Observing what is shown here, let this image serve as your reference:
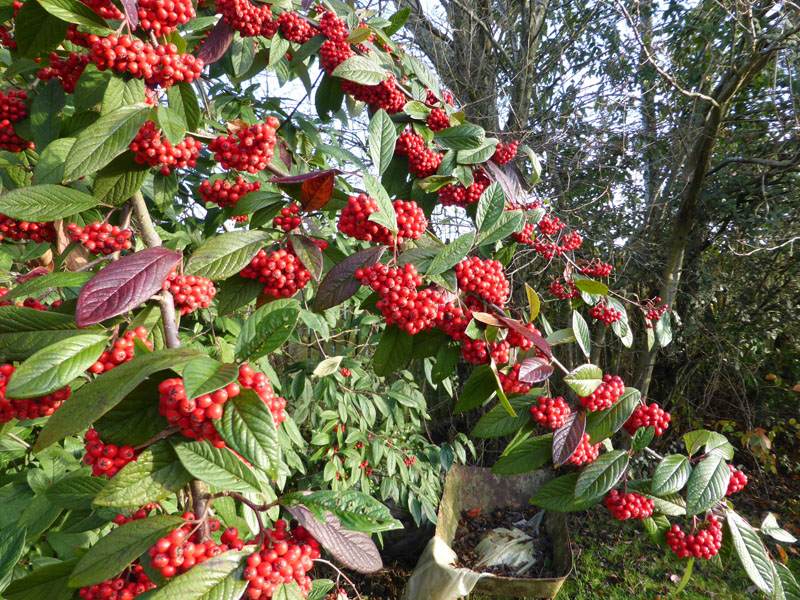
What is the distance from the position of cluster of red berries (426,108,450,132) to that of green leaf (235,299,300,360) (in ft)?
3.19

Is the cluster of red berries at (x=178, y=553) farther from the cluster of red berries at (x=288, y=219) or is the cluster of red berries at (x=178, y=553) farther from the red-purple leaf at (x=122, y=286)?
the cluster of red berries at (x=288, y=219)

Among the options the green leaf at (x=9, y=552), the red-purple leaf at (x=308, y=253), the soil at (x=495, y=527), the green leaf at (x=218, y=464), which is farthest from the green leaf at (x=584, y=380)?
the soil at (x=495, y=527)

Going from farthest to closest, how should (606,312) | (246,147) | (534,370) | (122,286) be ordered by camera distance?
(606,312), (534,370), (246,147), (122,286)

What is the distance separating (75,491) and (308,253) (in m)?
0.67

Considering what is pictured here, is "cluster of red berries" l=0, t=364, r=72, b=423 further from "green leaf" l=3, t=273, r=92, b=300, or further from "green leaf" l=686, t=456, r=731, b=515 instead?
"green leaf" l=686, t=456, r=731, b=515

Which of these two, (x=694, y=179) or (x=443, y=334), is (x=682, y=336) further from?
(x=443, y=334)

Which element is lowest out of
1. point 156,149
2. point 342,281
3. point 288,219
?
point 342,281

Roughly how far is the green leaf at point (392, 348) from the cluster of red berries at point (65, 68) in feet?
3.10

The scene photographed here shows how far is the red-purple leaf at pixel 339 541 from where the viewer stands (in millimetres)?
756

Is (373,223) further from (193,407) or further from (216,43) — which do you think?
(216,43)

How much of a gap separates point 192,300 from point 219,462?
32cm

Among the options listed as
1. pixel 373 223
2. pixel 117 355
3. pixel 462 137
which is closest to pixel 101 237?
pixel 117 355

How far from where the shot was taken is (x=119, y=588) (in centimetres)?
72

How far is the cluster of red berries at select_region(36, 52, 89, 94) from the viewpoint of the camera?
3.32 feet
